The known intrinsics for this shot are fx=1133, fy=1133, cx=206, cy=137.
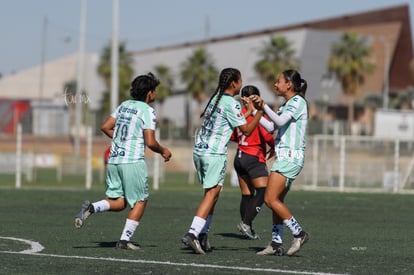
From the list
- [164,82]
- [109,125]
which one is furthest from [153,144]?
[164,82]

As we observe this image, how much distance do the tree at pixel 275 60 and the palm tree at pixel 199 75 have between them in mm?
12078

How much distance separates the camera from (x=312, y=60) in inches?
3693

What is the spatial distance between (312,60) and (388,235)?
79104 millimetres

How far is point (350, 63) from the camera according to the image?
91188 millimetres

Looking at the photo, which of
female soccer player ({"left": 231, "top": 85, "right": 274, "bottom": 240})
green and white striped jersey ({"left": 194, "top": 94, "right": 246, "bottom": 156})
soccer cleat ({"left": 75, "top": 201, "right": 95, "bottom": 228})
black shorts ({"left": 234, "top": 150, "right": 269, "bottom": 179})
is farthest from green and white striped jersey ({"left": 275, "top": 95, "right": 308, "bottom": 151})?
black shorts ({"left": 234, "top": 150, "right": 269, "bottom": 179})

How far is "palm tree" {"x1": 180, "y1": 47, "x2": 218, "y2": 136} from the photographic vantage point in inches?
4156

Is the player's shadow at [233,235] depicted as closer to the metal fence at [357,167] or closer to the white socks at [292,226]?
the white socks at [292,226]

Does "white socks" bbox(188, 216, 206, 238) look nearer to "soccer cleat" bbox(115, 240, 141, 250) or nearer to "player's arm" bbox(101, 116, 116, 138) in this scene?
"soccer cleat" bbox(115, 240, 141, 250)

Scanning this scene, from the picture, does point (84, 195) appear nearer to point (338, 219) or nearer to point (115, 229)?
point (338, 219)

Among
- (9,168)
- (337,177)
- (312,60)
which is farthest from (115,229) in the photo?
(312,60)

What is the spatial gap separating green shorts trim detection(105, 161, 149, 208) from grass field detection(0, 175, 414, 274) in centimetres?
59

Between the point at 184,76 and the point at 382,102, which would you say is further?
the point at 184,76

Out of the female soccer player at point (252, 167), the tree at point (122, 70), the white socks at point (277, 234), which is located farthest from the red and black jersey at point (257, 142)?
the tree at point (122, 70)

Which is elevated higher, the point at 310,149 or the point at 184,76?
the point at 184,76
